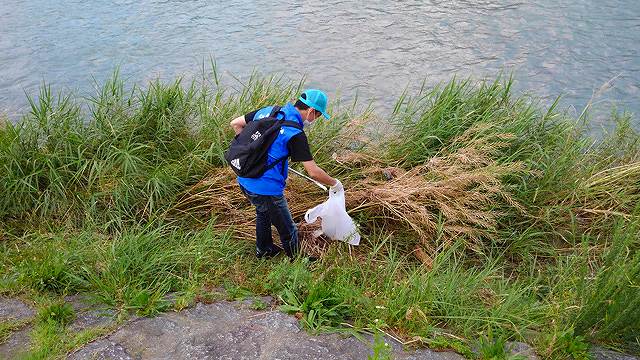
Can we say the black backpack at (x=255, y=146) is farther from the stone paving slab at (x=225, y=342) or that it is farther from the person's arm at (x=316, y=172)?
the stone paving slab at (x=225, y=342)

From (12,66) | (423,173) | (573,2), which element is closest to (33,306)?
(423,173)

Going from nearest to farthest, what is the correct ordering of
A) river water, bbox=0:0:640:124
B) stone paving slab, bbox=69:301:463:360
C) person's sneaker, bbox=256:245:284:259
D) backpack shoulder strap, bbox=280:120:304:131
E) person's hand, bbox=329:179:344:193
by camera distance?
stone paving slab, bbox=69:301:463:360 < backpack shoulder strap, bbox=280:120:304:131 < person's hand, bbox=329:179:344:193 < person's sneaker, bbox=256:245:284:259 < river water, bbox=0:0:640:124

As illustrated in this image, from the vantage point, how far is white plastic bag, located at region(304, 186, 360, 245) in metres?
4.17

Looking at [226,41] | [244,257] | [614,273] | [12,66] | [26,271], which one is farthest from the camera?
[226,41]

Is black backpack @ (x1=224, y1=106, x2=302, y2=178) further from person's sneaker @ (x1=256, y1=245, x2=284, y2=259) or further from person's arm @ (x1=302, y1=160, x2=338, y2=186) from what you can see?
person's sneaker @ (x1=256, y1=245, x2=284, y2=259)

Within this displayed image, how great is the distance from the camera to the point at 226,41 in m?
9.31

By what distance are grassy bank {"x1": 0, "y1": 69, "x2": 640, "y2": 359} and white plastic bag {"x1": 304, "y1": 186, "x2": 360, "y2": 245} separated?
0.10 metres

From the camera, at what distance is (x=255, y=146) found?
12.1ft

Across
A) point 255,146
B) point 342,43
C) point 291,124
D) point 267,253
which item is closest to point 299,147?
point 291,124

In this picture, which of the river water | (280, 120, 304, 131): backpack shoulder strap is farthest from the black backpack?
the river water

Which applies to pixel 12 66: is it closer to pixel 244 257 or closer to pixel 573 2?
pixel 244 257

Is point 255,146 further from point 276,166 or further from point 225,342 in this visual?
point 225,342

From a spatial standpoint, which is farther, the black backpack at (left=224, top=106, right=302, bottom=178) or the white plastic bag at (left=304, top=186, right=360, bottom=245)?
the white plastic bag at (left=304, top=186, right=360, bottom=245)

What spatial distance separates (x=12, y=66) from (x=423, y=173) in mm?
6729
